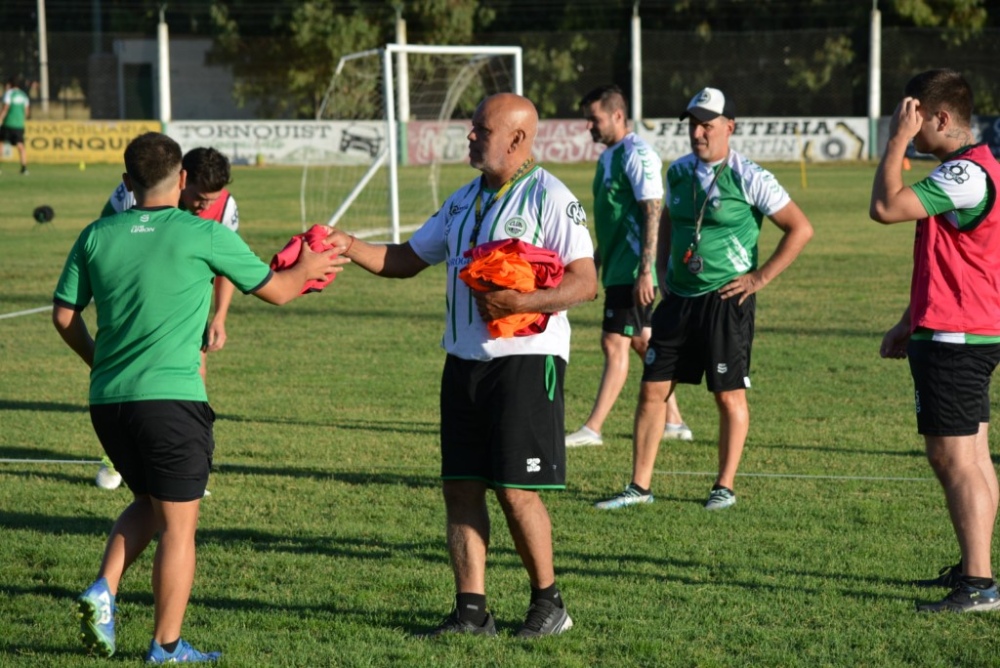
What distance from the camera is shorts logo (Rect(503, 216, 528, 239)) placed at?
16.0ft

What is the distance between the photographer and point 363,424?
9258 mm

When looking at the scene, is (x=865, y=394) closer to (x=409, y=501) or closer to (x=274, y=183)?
(x=409, y=501)

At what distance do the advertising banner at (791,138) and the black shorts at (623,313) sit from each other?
36.1 m

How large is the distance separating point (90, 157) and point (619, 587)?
1604 inches

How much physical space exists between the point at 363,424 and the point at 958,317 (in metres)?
4.81

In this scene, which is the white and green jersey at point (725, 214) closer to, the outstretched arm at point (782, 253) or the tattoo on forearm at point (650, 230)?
the outstretched arm at point (782, 253)

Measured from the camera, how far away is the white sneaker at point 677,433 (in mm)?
8922

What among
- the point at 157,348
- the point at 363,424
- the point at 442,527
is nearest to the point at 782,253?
the point at 442,527

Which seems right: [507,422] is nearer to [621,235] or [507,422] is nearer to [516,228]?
[516,228]

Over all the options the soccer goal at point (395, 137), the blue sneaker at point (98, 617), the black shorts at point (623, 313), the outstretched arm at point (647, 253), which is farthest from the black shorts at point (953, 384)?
the soccer goal at point (395, 137)

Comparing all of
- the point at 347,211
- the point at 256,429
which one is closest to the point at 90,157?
the point at 347,211

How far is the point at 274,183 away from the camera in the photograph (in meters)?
35.3

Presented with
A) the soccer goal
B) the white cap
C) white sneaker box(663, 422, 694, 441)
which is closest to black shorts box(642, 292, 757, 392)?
the white cap

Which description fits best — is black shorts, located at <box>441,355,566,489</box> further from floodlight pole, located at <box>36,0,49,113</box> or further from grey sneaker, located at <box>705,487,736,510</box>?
floodlight pole, located at <box>36,0,49,113</box>
